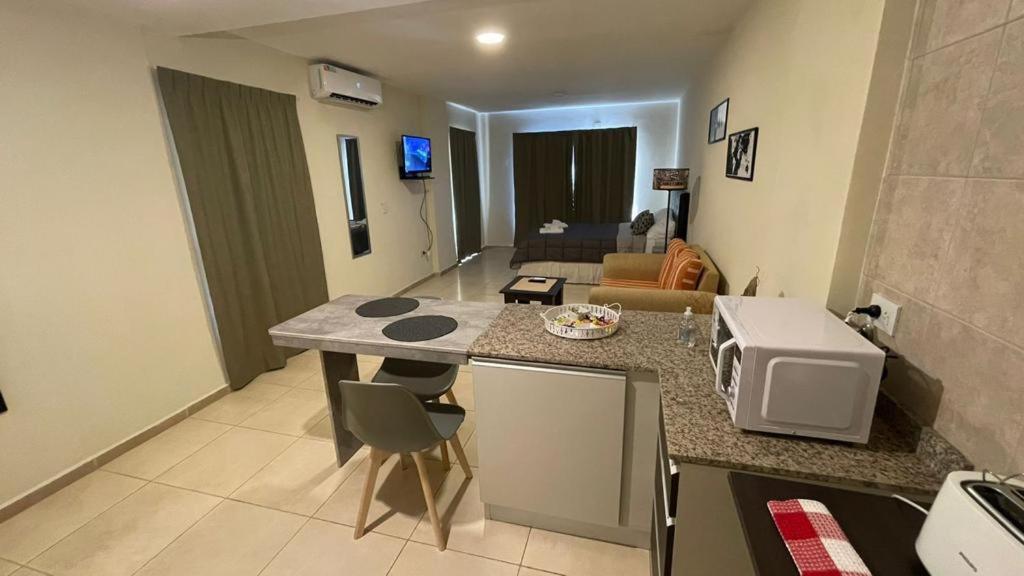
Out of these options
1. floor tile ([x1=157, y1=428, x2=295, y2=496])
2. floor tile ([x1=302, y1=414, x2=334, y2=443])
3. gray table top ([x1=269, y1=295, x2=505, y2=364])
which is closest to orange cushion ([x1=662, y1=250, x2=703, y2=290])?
gray table top ([x1=269, y1=295, x2=505, y2=364])

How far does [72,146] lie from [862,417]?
11.1 ft

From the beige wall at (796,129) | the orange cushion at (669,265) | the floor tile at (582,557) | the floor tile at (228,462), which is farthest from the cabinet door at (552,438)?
the orange cushion at (669,265)

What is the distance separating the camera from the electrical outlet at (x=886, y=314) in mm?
1158

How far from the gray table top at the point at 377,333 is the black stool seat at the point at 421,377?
284 millimetres

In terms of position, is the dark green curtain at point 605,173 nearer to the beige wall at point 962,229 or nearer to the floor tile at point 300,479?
the floor tile at point 300,479

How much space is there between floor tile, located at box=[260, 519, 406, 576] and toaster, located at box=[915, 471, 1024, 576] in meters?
1.67

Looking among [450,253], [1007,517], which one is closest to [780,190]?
[1007,517]

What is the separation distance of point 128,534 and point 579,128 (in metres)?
7.18

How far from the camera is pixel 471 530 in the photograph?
181cm

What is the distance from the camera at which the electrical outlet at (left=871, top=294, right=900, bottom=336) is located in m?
1.16

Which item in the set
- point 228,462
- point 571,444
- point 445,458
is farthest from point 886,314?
point 228,462

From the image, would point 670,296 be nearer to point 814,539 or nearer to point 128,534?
point 814,539

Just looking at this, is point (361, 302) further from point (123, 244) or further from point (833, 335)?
point (833, 335)

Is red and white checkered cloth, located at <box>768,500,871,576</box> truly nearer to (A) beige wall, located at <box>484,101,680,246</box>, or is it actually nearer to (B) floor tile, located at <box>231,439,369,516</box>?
(B) floor tile, located at <box>231,439,369,516</box>
